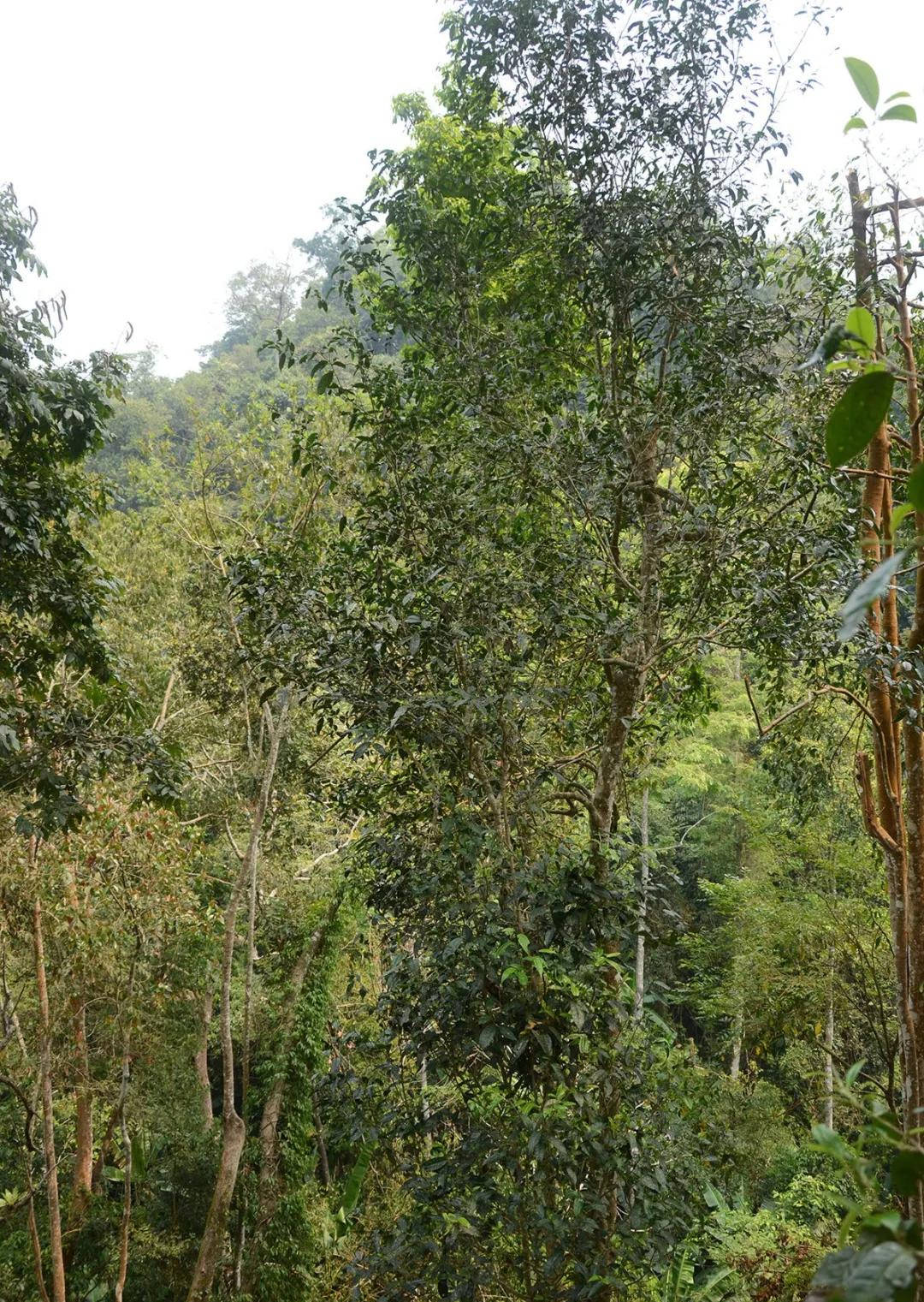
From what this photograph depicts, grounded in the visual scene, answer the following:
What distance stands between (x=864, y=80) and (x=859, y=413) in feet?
0.65

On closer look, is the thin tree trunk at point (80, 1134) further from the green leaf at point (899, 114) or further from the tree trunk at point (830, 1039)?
the green leaf at point (899, 114)

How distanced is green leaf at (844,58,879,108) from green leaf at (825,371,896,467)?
0.17 m

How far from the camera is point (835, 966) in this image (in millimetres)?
7348

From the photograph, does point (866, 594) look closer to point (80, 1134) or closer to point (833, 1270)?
point (833, 1270)

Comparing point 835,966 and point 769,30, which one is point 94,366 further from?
point 835,966

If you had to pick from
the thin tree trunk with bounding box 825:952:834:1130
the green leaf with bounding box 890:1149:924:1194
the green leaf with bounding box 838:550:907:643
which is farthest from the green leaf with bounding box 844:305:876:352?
the thin tree trunk with bounding box 825:952:834:1130

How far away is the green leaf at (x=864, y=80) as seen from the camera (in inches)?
19.2

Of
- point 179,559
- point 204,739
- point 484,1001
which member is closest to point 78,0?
point 179,559

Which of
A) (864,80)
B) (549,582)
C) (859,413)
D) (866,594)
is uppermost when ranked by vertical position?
(549,582)

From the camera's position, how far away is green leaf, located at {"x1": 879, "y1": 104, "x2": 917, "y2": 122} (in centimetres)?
51

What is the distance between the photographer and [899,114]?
0.52 metres

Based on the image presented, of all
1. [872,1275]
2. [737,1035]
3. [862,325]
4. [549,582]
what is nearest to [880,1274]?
[872,1275]

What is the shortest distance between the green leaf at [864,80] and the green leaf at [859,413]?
0.56 ft

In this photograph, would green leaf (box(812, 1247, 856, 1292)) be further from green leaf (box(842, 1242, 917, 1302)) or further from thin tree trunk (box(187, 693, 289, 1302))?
thin tree trunk (box(187, 693, 289, 1302))
